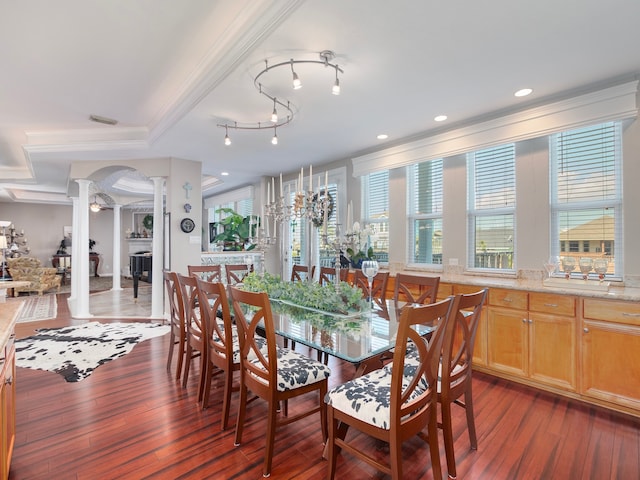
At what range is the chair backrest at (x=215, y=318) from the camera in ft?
6.99

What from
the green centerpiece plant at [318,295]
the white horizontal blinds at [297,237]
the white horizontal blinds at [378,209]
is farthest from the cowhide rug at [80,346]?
the white horizontal blinds at [378,209]

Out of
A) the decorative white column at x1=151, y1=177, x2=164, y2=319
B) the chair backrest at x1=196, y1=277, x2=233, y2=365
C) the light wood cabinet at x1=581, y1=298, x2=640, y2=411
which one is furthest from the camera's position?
the decorative white column at x1=151, y1=177, x2=164, y2=319

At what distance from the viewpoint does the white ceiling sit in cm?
200

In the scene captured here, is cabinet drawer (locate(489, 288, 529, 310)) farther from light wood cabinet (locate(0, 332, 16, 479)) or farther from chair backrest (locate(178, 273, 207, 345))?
light wood cabinet (locate(0, 332, 16, 479))

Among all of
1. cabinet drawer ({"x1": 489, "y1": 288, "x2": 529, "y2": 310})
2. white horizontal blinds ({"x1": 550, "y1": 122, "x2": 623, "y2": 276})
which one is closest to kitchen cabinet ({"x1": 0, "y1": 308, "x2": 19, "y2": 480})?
cabinet drawer ({"x1": 489, "y1": 288, "x2": 529, "y2": 310})

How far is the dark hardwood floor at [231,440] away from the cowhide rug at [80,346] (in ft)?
1.35

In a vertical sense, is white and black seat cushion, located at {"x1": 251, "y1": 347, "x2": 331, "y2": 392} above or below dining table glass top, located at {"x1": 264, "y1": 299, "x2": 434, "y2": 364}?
below

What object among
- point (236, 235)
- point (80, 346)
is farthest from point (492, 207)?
point (80, 346)

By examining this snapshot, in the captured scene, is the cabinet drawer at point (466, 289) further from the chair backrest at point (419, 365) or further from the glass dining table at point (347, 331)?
the chair backrest at point (419, 365)

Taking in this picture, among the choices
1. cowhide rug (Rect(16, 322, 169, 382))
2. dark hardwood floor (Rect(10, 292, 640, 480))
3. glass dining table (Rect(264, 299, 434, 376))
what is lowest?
dark hardwood floor (Rect(10, 292, 640, 480))

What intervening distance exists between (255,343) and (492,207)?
3.00 meters

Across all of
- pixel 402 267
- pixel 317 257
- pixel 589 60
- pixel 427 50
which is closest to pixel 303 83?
pixel 427 50

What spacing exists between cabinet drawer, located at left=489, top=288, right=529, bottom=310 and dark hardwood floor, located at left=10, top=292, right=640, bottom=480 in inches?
27.8

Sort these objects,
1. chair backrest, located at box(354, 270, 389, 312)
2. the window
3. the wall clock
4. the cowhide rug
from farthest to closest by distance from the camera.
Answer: the wall clock → the window → the cowhide rug → chair backrest, located at box(354, 270, 389, 312)
